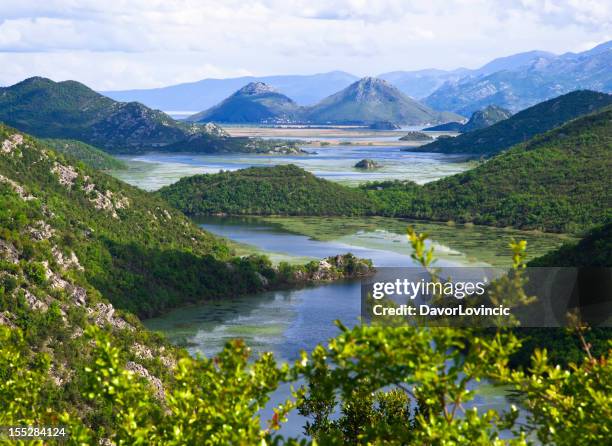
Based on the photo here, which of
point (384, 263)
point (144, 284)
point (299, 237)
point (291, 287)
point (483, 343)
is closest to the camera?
point (483, 343)

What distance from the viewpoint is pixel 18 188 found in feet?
267

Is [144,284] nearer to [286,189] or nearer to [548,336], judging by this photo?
[548,336]

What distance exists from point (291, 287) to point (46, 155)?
3077cm

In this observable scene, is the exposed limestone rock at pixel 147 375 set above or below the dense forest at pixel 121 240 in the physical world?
below

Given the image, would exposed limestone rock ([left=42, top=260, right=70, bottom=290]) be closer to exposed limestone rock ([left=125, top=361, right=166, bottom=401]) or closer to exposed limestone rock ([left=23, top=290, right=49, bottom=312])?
exposed limestone rock ([left=23, top=290, right=49, bottom=312])

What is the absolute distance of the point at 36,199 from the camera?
8294 cm

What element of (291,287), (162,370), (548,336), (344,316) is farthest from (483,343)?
(291,287)

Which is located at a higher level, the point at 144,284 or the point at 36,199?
the point at 36,199

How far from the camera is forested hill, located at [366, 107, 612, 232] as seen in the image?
13600cm

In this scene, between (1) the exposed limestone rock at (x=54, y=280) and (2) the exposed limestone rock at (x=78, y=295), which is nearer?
(2) the exposed limestone rock at (x=78, y=295)

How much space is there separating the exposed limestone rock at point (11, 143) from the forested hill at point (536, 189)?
74.5 meters

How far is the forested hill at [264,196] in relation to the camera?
161m

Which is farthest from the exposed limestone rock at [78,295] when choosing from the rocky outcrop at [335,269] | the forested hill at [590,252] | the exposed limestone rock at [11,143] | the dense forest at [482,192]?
the dense forest at [482,192]

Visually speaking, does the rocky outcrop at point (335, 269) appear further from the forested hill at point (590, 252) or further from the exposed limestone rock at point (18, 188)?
the exposed limestone rock at point (18, 188)
